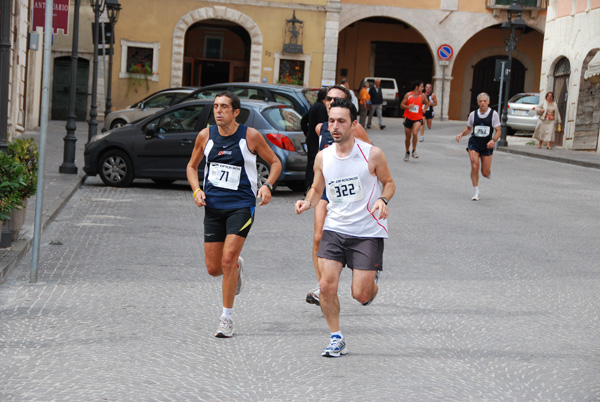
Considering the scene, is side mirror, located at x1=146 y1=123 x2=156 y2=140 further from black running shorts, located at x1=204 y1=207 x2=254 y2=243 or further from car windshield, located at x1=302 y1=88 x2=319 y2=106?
black running shorts, located at x1=204 y1=207 x2=254 y2=243

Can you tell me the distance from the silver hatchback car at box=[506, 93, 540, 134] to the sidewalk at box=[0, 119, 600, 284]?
56cm

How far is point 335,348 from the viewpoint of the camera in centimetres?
629

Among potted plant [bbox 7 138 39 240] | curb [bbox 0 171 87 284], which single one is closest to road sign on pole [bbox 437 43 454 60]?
curb [bbox 0 171 87 284]

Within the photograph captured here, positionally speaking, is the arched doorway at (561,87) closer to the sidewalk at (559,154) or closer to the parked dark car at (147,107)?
the sidewalk at (559,154)

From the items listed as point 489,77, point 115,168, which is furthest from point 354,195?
point 489,77

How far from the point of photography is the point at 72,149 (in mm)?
18203

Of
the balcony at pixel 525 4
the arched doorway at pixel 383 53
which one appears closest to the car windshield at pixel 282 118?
the balcony at pixel 525 4

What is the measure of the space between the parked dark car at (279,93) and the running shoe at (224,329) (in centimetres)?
1317

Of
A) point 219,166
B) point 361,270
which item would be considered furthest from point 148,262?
point 361,270

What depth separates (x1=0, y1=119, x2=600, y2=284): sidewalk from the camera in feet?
31.6

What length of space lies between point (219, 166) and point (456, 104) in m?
46.0

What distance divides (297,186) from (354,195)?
11.0 m

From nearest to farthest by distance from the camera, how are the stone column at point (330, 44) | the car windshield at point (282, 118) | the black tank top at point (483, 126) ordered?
the car windshield at point (282, 118) → the black tank top at point (483, 126) → the stone column at point (330, 44)

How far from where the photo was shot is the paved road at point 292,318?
566 centimetres
